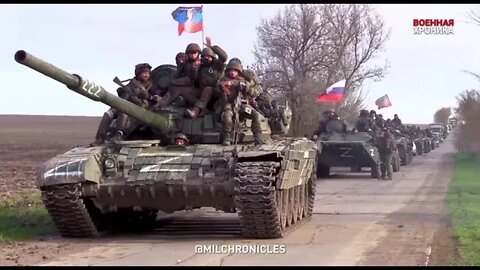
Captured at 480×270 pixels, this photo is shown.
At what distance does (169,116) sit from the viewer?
15.0m

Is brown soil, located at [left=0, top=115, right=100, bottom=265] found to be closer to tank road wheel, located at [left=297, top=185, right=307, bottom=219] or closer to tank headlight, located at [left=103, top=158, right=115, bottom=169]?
tank headlight, located at [left=103, top=158, right=115, bottom=169]

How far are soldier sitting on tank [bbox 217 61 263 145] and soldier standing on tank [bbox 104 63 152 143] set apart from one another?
1.24 meters

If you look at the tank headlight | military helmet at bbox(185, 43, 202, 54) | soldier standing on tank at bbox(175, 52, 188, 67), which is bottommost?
the tank headlight

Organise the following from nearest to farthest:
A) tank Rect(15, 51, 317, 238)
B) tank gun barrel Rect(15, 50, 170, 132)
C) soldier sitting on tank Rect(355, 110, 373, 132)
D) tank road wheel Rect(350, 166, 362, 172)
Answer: tank gun barrel Rect(15, 50, 170, 132)
tank Rect(15, 51, 317, 238)
soldier sitting on tank Rect(355, 110, 373, 132)
tank road wheel Rect(350, 166, 362, 172)

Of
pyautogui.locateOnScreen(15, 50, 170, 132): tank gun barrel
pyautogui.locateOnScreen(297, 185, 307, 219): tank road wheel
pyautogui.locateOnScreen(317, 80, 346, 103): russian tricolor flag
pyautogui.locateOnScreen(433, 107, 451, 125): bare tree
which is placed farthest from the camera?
pyautogui.locateOnScreen(433, 107, 451, 125): bare tree

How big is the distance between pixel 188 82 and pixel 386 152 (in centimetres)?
1442

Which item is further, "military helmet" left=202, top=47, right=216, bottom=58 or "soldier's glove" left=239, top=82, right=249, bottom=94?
"military helmet" left=202, top=47, right=216, bottom=58

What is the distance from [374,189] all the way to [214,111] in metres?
10.2

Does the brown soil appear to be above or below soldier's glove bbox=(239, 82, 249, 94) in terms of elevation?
below

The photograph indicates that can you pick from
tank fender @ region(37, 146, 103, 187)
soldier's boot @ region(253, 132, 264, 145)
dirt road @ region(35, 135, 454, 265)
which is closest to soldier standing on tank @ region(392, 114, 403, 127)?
dirt road @ region(35, 135, 454, 265)

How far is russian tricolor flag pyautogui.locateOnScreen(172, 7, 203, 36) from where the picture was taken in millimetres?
20328

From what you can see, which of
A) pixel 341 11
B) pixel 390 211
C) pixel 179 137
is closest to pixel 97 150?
pixel 179 137

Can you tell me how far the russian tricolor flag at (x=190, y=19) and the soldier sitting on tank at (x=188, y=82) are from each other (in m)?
4.89

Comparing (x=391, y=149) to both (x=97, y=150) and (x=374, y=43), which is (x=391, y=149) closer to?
(x=374, y=43)
